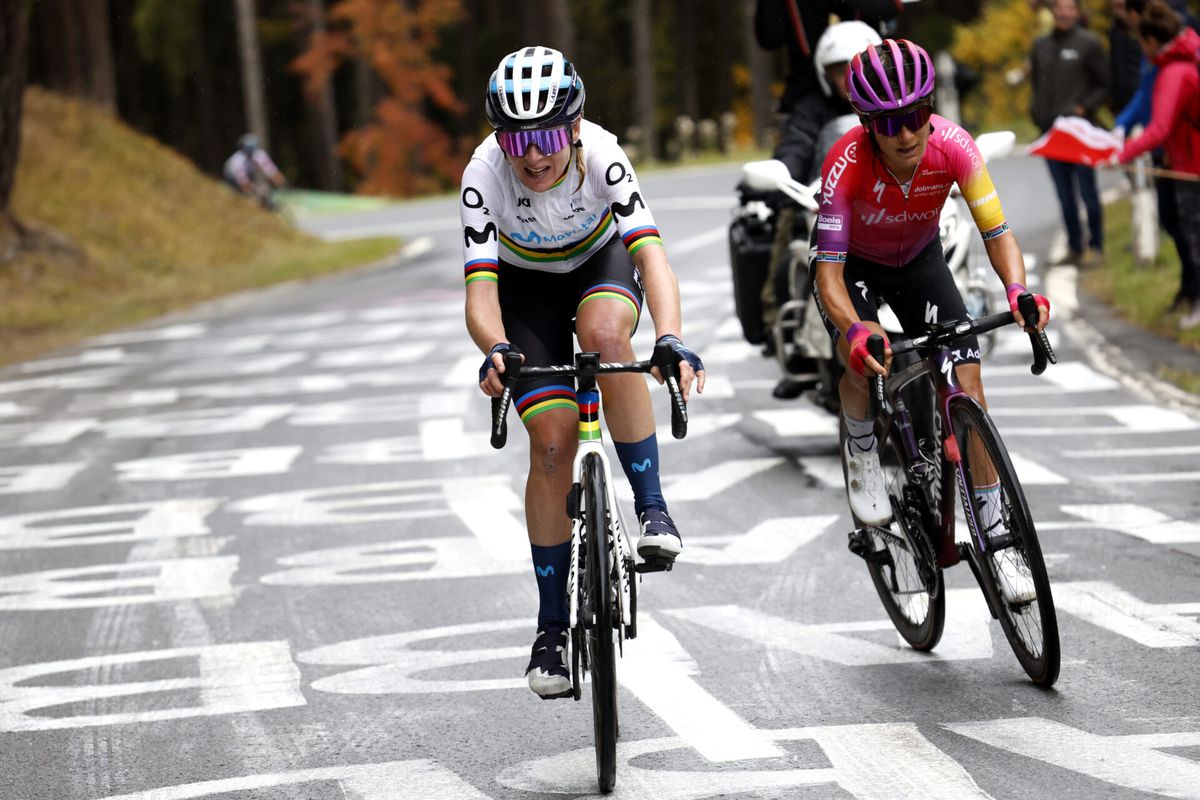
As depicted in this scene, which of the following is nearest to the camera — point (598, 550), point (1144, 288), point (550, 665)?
point (598, 550)

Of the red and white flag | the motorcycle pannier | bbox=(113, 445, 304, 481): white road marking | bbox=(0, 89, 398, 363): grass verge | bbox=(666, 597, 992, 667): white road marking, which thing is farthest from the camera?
bbox=(0, 89, 398, 363): grass verge

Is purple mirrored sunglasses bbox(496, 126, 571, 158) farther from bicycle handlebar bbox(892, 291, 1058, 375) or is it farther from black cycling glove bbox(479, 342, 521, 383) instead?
bicycle handlebar bbox(892, 291, 1058, 375)

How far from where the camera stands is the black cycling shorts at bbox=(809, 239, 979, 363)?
6457 millimetres

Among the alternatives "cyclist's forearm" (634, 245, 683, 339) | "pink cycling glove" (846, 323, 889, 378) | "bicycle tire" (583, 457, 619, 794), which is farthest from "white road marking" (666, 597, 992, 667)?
"cyclist's forearm" (634, 245, 683, 339)

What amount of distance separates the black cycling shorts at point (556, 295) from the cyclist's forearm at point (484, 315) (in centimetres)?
21

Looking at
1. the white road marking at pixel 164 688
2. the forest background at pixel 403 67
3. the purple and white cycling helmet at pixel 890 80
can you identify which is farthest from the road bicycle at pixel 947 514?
the forest background at pixel 403 67

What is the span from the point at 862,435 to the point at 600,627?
1.78m

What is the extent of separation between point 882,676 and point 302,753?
74.5 inches

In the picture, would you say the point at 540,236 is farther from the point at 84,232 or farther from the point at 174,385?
the point at 84,232

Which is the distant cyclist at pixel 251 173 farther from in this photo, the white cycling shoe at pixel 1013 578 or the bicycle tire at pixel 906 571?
the white cycling shoe at pixel 1013 578

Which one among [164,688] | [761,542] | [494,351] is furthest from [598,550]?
[761,542]

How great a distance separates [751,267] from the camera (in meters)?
10.4

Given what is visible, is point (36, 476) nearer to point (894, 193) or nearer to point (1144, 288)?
point (894, 193)

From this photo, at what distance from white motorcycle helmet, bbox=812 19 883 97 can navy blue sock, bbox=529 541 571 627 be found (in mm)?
4757
